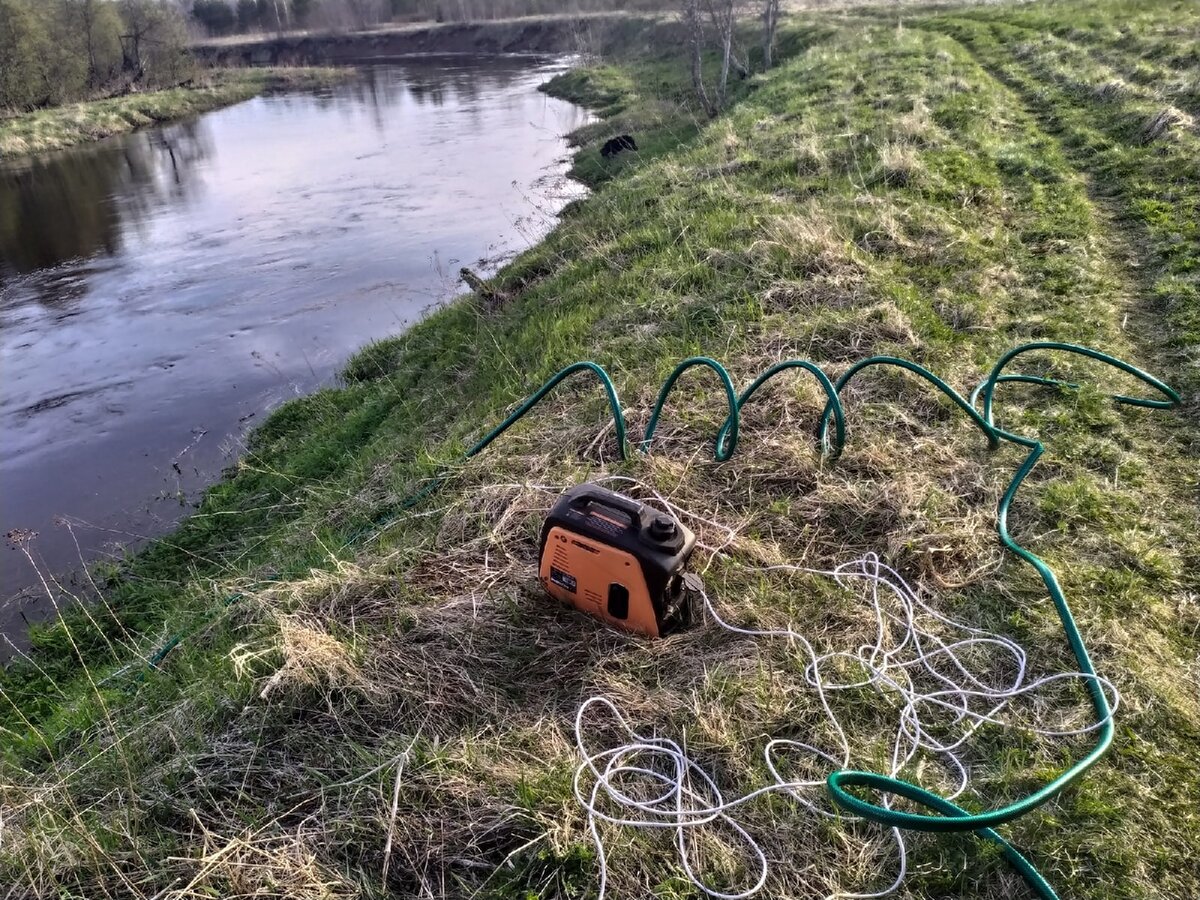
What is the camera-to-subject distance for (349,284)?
523 inches

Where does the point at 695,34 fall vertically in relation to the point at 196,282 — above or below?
above

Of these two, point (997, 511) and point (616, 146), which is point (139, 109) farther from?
point (997, 511)

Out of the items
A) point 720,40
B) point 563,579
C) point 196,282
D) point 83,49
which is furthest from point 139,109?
point 563,579

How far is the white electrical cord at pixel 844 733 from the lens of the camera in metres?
2.36

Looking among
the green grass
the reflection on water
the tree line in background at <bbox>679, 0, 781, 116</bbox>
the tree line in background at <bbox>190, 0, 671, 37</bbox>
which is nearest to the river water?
the reflection on water

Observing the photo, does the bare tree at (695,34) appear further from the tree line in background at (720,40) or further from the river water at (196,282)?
the river water at (196,282)

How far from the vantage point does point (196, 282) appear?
1402 cm

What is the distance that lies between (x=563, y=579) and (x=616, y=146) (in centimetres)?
1582

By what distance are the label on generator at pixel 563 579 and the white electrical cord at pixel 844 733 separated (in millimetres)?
463

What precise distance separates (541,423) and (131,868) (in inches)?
118

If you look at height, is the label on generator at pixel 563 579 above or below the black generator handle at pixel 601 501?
below

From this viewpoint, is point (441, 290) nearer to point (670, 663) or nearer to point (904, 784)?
point (670, 663)

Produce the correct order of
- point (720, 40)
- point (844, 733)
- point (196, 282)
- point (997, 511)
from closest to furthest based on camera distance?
1. point (844, 733)
2. point (997, 511)
3. point (196, 282)
4. point (720, 40)

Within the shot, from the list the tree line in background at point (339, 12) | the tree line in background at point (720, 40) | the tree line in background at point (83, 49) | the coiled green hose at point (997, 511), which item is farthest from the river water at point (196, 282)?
the tree line in background at point (339, 12)
